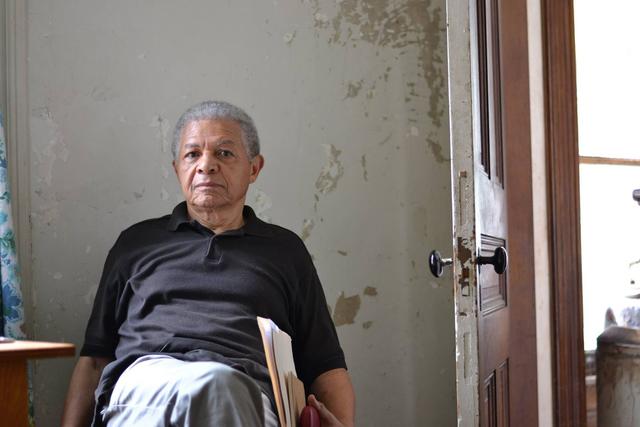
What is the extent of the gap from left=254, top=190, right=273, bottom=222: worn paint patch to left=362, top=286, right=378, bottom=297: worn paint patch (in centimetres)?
43

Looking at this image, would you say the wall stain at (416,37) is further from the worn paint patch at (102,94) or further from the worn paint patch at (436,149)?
the worn paint patch at (102,94)

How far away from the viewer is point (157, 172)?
2889mm

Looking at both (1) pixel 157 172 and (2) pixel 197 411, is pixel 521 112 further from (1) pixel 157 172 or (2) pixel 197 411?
(2) pixel 197 411

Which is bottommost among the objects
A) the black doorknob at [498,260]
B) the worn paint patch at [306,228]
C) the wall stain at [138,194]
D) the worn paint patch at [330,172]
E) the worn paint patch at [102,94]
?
the black doorknob at [498,260]

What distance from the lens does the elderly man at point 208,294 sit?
2180 mm

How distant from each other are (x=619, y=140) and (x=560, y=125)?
1.80m

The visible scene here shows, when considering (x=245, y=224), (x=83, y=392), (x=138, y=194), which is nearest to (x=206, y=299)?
(x=245, y=224)

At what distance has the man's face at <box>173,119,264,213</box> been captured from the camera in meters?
2.41

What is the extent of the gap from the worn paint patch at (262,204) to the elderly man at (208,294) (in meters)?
0.40

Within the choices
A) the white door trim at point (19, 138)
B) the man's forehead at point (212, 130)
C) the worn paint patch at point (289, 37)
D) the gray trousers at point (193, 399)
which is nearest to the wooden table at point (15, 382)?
the gray trousers at point (193, 399)

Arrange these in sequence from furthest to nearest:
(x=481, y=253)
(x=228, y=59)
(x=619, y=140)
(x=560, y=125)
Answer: (x=619, y=140)
(x=560, y=125)
(x=228, y=59)
(x=481, y=253)

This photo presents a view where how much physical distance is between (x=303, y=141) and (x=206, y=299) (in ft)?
2.99

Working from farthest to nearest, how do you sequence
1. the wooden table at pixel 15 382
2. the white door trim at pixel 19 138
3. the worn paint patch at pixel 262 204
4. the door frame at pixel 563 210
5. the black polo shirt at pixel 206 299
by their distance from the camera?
the door frame at pixel 563 210, the worn paint patch at pixel 262 204, the white door trim at pixel 19 138, the black polo shirt at pixel 206 299, the wooden table at pixel 15 382

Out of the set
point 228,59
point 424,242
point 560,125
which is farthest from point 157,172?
point 560,125
